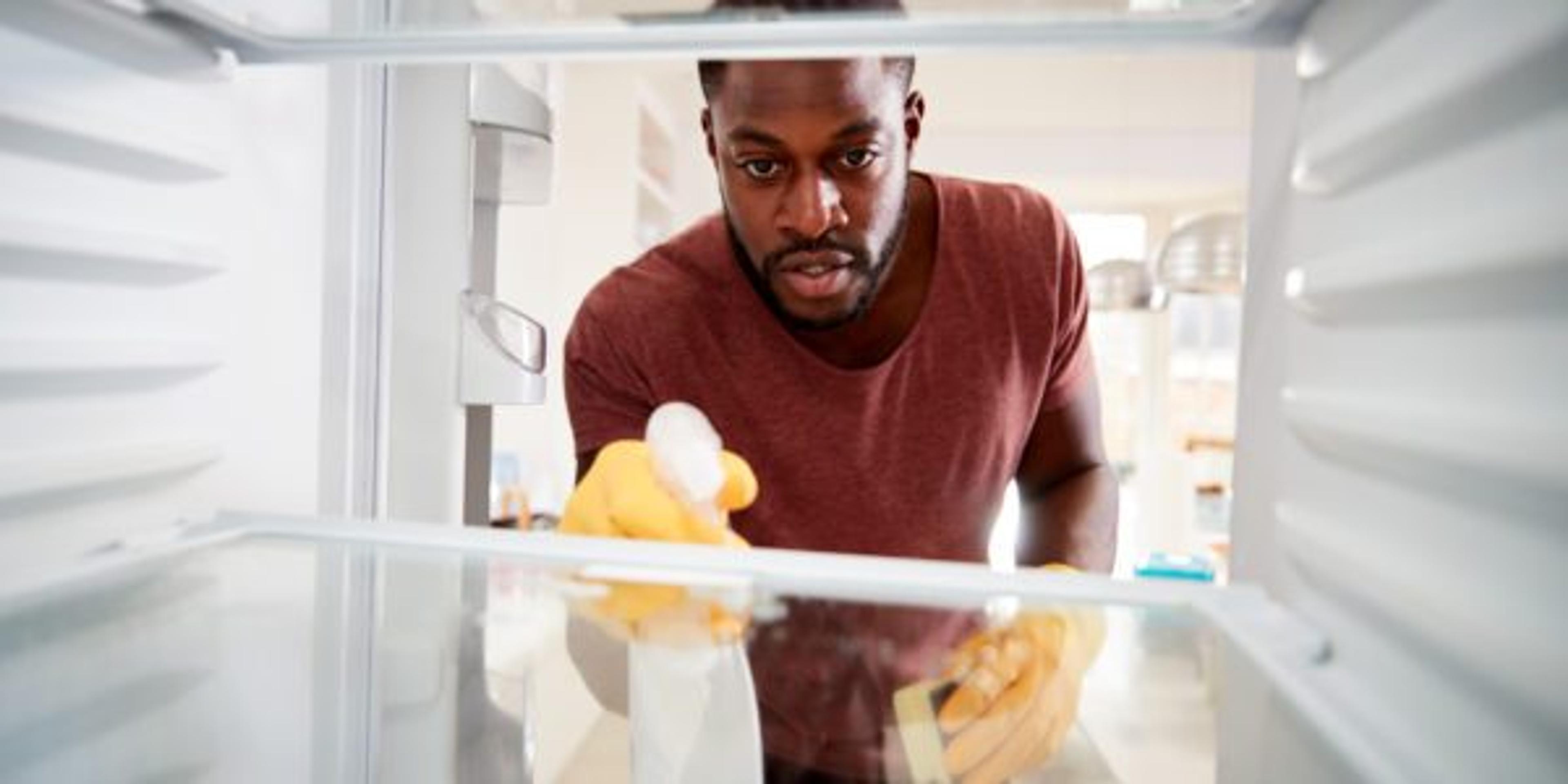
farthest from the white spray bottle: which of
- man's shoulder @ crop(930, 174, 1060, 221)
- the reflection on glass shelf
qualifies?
man's shoulder @ crop(930, 174, 1060, 221)

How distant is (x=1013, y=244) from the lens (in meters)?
1.63

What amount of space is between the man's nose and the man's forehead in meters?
0.10

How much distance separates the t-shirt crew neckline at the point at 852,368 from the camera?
5.12 feet

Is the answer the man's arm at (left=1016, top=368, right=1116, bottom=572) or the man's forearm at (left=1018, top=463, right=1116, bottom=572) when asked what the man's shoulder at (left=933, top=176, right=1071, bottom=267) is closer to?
the man's arm at (left=1016, top=368, right=1116, bottom=572)

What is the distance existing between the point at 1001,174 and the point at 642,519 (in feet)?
11.3

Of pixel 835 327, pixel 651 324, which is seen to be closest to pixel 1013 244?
pixel 835 327

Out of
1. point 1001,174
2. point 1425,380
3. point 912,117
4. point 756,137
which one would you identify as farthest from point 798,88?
point 1001,174

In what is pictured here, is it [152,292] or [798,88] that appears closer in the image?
[152,292]

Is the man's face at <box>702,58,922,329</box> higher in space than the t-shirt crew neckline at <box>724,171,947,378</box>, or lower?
higher

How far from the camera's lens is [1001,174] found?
4.00 m

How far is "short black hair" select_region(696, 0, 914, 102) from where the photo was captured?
0.66 meters

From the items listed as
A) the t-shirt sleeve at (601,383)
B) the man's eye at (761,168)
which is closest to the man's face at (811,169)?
the man's eye at (761,168)

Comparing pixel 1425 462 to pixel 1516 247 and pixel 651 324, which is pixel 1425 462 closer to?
pixel 1516 247

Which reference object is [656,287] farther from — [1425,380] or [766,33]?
[1425,380]
